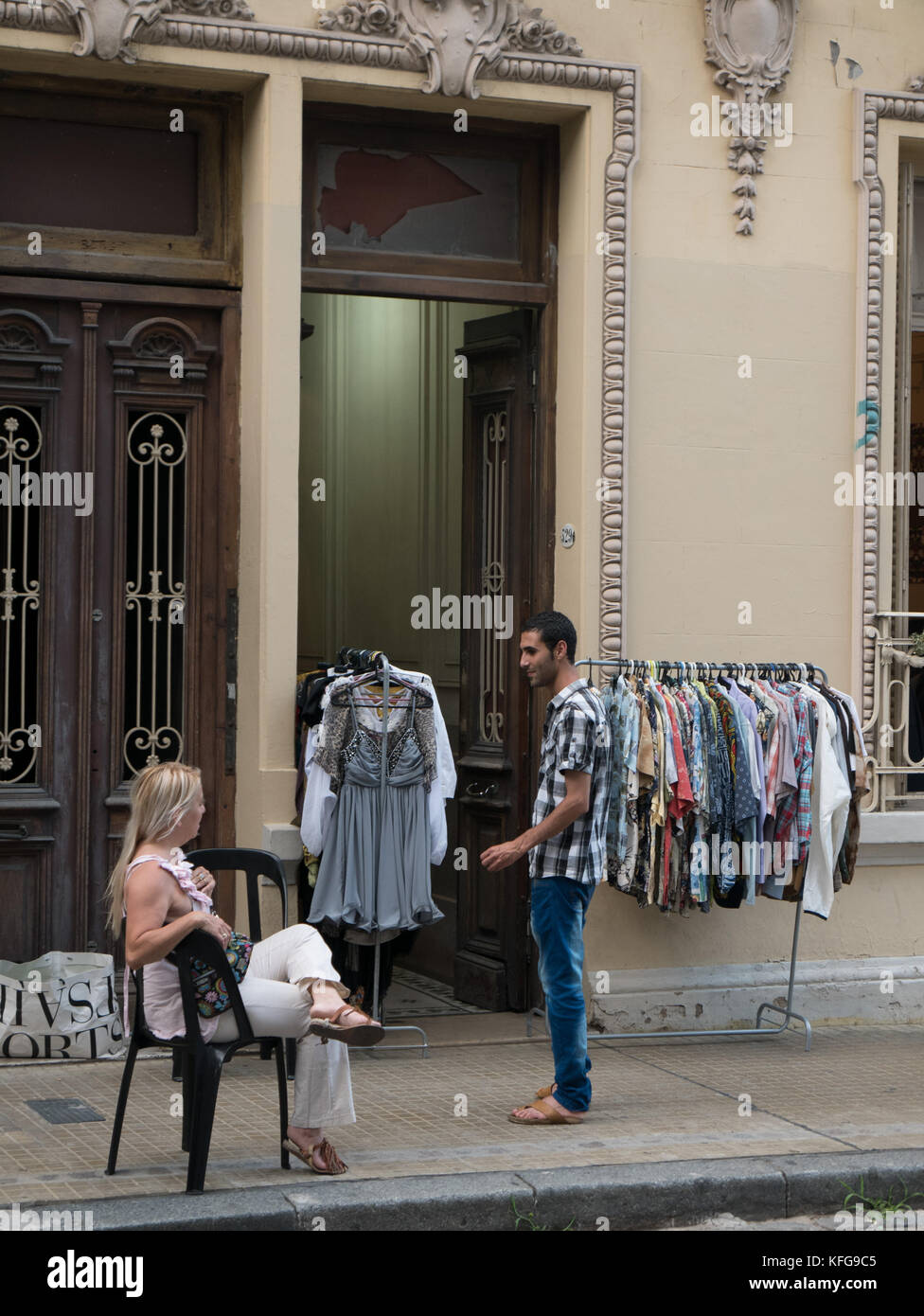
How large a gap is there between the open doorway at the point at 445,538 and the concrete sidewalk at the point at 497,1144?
49.7 inches

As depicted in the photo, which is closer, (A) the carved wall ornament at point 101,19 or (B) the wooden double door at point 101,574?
(A) the carved wall ornament at point 101,19

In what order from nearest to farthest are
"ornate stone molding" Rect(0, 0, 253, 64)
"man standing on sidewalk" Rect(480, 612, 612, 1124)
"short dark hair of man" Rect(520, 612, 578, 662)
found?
1. "man standing on sidewalk" Rect(480, 612, 612, 1124)
2. "short dark hair of man" Rect(520, 612, 578, 662)
3. "ornate stone molding" Rect(0, 0, 253, 64)

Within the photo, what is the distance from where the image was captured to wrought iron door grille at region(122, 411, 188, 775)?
8141 millimetres

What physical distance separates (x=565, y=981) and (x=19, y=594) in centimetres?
319

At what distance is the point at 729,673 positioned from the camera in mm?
8367

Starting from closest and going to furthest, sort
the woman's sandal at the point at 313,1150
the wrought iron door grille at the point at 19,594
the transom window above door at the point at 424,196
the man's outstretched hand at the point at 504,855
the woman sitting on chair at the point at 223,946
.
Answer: the woman sitting on chair at the point at 223,946 → the woman's sandal at the point at 313,1150 → the man's outstretched hand at the point at 504,855 → the wrought iron door grille at the point at 19,594 → the transom window above door at the point at 424,196

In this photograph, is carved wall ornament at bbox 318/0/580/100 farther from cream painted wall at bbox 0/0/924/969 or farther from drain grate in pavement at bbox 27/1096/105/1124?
drain grate in pavement at bbox 27/1096/105/1124

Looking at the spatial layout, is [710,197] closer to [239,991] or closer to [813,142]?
[813,142]

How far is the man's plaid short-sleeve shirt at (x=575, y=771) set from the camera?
21.5 feet

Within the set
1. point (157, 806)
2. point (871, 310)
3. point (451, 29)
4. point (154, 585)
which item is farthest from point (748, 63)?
point (157, 806)

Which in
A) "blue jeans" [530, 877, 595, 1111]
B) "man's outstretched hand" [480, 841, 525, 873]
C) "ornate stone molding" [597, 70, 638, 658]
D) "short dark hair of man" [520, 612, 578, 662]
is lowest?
"blue jeans" [530, 877, 595, 1111]

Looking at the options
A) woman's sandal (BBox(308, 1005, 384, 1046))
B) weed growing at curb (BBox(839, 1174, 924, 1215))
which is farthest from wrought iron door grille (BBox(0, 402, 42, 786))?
weed growing at curb (BBox(839, 1174, 924, 1215))

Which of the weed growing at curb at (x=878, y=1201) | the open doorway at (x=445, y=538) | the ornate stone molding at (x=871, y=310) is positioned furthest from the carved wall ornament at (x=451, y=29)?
the weed growing at curb at (x=878, y=1201)

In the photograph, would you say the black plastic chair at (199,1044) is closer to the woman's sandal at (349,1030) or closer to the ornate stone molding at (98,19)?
the woman's sandal at (349,1030)
